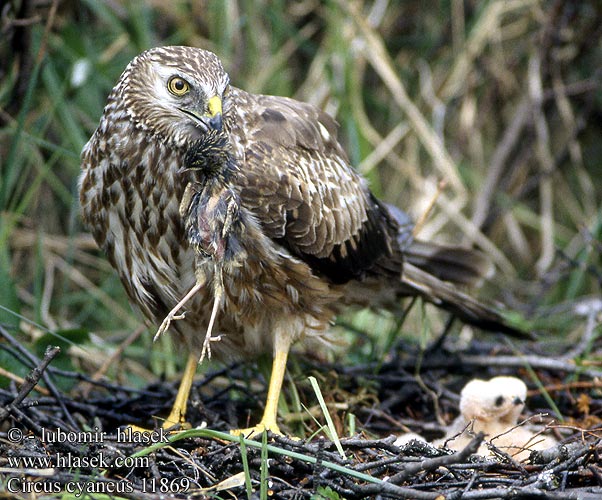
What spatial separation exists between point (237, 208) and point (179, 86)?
0.54 meters

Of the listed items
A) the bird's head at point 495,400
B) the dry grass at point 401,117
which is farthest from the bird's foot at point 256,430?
the dry grass at point 401,117

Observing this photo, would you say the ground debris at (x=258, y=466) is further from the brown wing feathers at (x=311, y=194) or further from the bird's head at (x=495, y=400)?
the brown wing feathers at (x=311, y=194)

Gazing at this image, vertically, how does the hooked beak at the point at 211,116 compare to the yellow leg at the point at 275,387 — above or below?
above

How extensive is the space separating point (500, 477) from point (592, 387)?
142 cm

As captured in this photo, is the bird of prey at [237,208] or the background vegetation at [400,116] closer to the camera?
the bird of prey at [237,208]

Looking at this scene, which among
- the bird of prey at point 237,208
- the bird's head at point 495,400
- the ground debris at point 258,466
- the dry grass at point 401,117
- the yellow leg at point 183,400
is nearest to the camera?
the ground debris at point 258,466

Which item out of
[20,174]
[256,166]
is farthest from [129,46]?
[256,166]

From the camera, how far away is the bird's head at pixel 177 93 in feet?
10.6

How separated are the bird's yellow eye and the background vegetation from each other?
193 cm

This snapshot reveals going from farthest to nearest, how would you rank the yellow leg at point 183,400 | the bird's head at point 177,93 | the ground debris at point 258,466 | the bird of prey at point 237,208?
1. the yellow leg at point 183,400
2. the bird of prey at point 237,208
3. the bird's head at point 177,93
4. the ground debris at point 258,466

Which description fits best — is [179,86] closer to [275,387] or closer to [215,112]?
[215,112]

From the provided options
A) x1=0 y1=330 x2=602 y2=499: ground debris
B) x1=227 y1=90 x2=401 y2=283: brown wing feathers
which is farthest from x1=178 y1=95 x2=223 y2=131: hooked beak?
x1=0 y1=330 x2=602 y2=499: ground debris

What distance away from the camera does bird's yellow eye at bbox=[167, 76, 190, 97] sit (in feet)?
10.8

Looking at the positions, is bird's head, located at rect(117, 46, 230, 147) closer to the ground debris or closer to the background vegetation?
the ground debris
